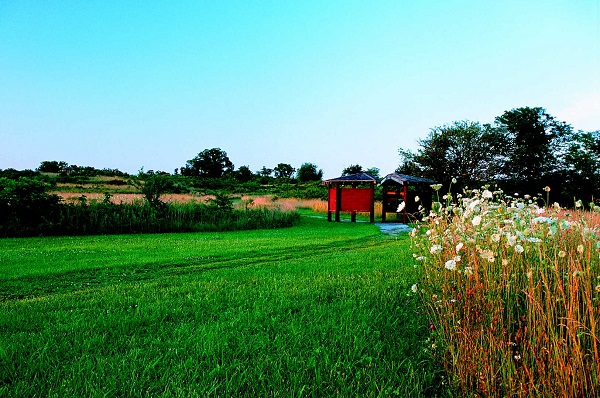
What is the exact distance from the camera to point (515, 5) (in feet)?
38.3

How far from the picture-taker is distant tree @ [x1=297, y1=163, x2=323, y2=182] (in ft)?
160

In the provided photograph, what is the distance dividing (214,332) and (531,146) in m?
38.3

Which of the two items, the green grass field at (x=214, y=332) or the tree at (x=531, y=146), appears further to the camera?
the tree at (x=531, y=146)

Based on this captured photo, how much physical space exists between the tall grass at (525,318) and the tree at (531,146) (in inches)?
1331

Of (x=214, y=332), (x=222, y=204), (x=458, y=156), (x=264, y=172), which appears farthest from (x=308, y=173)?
(x=214, y=332)

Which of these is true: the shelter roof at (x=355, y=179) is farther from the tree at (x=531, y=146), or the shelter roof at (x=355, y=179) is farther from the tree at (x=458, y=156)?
the tree at (x=531, y=146)

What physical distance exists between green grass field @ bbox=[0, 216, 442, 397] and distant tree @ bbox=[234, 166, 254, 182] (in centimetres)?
4085

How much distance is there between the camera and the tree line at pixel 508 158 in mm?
32938

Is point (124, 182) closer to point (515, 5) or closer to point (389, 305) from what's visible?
point (515, 5)

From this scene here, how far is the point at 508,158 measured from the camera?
34375mm

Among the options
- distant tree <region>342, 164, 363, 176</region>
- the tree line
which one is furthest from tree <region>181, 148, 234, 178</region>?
the tree line

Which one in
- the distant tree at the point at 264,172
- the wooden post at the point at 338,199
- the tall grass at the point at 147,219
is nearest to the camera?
the tall grass at the point at 147,219

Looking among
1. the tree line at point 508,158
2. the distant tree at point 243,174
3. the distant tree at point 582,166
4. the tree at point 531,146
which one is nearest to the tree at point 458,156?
the tree line at point 508,158

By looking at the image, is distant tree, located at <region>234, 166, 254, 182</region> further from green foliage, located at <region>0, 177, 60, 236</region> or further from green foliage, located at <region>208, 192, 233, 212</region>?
green foliage, located at <region>0, 177, 60, 236</region>
